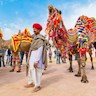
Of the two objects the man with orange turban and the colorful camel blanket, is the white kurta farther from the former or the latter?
the colorful camel blanket

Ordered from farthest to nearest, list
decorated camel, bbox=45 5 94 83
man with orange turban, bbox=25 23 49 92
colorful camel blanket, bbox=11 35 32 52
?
1. colorful camel blanket, bbox=11 35 32 52
2. decorated camel, bbox=45 5 94 83
3. man with orange turban, bbox=25 23 49 92

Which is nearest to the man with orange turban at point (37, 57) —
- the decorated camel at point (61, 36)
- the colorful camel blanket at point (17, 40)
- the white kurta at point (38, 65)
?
the white kurta at point (38, 65)

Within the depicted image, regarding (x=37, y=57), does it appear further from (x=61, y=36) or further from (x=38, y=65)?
(x=61, y=36)

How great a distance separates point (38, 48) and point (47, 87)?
50.8 inches

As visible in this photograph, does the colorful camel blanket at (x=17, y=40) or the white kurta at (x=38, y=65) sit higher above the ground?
the colorful camel blanket at (x=17, y=40)

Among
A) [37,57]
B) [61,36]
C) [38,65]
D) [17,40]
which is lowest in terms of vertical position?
[38,65]

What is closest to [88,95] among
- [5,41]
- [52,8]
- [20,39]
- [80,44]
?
[80,44]

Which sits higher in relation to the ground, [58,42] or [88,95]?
[58,42]

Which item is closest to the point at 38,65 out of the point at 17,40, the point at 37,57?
the point at 37,57

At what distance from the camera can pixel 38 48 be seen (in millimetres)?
6344

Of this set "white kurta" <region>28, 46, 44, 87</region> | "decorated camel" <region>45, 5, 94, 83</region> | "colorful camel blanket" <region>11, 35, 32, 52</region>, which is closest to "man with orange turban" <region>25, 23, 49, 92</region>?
"white kurta" <region>28, 46, 44, 87</region>

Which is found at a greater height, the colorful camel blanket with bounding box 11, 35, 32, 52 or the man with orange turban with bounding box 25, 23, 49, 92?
the colorful camel blanket with bounding box 11, 35, 32, 52

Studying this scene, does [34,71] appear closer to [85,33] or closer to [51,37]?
[51,37]

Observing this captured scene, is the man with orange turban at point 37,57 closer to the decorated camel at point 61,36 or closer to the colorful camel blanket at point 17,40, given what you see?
the decorated camel at point 61,36
